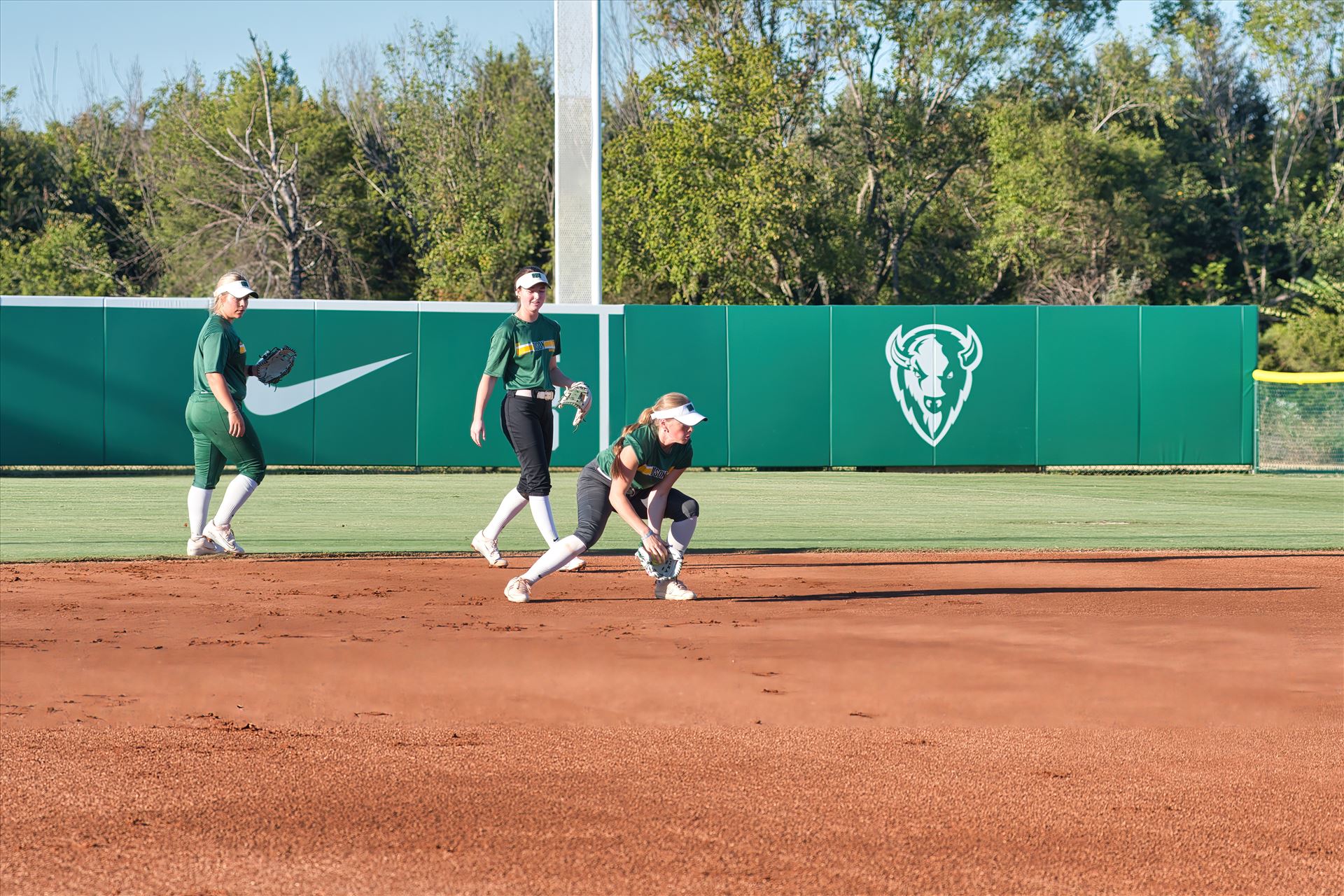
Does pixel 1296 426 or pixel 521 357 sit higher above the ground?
pixel 521 357

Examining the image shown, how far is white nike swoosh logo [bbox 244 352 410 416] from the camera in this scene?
20391mm

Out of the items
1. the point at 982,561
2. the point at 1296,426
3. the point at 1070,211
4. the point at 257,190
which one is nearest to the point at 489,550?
Answer: the point at 982,561

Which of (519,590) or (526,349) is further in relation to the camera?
(526,349)

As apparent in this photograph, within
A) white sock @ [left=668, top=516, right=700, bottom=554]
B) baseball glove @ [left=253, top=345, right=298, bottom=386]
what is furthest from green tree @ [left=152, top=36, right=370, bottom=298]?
A: white sock @ [left=668, top=516, right=700, bottom=554]

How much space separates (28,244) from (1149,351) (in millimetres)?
33090

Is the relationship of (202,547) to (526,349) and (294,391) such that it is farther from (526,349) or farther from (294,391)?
(294,391)

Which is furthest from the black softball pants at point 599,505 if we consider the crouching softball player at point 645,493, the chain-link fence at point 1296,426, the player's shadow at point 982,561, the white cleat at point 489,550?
the chain-link fence at point 1296,426

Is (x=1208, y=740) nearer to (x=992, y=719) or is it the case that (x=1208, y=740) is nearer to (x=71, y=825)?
(x=992, y=719)

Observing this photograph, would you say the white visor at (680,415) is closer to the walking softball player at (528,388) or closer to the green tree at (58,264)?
the walking softball player at (528,388)

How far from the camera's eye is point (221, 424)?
929 centimetres

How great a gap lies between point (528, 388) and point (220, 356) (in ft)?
6.85

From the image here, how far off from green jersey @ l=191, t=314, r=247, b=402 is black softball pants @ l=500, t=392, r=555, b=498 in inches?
73.6

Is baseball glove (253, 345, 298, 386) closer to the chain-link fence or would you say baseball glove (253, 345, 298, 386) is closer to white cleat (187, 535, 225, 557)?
white cleat (187, 535, 225, 557)

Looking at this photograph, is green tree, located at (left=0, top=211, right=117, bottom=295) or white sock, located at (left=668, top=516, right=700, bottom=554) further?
green tree, located at (left=0, top=211, right=117, bottom=295)
